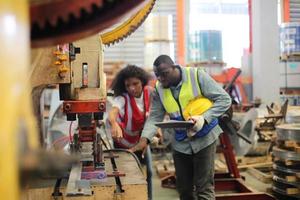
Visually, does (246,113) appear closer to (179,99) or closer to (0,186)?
(179,99)

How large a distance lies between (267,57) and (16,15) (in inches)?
367

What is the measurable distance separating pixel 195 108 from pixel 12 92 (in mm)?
2883

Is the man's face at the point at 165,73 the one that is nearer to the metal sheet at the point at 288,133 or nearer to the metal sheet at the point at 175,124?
the metal sheet at the point at 175,124

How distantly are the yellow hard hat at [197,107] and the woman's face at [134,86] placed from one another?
897 millimetres

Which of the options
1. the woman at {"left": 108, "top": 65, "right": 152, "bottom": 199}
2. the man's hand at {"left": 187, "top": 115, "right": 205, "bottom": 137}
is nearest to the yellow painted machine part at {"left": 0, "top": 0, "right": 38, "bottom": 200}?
the man's hand at {"left": 187, "top": 115, "right": 205, "bottom": 137}

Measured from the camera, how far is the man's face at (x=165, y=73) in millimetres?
3381

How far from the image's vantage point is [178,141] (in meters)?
3.53

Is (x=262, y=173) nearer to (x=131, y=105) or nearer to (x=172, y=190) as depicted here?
(x=172, y=190)

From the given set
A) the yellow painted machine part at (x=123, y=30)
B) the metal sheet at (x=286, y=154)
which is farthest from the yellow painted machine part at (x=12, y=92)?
the metal sheet at (x=286, y=154)

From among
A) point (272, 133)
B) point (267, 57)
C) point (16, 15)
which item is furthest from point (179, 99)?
point (267, 57)

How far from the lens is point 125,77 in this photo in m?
4.26

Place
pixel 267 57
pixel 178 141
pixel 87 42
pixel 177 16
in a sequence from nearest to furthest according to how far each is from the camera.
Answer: pixel 87 42 < pixel 178 141 < pixel 267 57 < pixel 177 16

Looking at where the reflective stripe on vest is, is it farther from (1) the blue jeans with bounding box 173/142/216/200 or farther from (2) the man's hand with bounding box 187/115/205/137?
(1) the blue jeans with bounding box 173/142/216/200

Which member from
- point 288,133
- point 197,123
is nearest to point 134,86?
point 197,123
